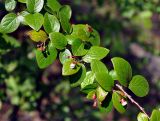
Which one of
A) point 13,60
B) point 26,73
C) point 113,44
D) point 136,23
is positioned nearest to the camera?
point 13,60

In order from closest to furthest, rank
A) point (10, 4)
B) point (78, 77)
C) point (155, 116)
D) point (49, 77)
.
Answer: point (155, 116), point (78, 77), point (10, 4), point (49, 77)

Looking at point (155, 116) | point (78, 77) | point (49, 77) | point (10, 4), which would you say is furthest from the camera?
point (49, 77)

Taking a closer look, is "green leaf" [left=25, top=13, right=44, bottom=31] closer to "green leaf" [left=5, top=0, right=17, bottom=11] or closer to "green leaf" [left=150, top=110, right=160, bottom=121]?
"green leaf" [left=5, top=0, right=17, bottom=11]

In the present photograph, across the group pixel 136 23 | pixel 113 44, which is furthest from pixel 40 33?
pixel 136 23

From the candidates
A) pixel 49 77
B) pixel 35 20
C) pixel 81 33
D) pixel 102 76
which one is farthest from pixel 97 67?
pixel 49 77

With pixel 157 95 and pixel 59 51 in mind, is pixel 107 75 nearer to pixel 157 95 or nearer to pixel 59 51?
pixel 59 51

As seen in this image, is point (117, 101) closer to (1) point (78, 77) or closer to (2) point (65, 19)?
(1) point (78, 77)
